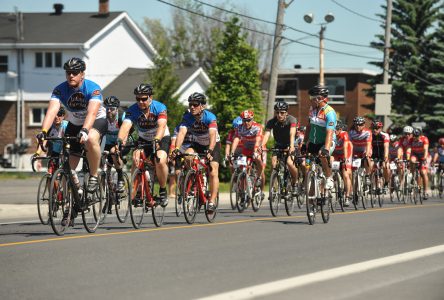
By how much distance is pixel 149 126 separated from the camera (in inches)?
565

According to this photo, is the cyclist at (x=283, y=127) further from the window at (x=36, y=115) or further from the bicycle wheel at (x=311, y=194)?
the window at (x=36, y=115)

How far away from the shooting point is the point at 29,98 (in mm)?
56938

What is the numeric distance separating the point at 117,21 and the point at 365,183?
129 feet

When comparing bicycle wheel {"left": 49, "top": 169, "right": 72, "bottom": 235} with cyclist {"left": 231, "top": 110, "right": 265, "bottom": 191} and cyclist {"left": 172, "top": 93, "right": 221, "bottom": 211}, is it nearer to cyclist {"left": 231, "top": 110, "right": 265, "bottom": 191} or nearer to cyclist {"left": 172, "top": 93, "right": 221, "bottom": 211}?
cyclist {"left": 172, "top": 93, "right": 221, "bottom": 211}

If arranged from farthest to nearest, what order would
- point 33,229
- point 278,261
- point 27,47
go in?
point 27,47
point 33,229
point 278,261

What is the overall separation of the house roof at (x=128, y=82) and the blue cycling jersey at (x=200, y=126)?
128ft

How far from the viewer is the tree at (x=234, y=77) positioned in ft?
135

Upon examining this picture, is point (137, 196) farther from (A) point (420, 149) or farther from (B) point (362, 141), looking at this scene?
(A) point (420, 149)

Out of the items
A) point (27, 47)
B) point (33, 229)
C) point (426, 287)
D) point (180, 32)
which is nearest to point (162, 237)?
point (33, 229)

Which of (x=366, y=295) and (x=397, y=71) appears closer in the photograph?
(x=366, y=295)

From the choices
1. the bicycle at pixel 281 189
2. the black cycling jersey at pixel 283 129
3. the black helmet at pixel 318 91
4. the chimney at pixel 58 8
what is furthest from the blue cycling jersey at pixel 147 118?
the chimney at pixel 58 8

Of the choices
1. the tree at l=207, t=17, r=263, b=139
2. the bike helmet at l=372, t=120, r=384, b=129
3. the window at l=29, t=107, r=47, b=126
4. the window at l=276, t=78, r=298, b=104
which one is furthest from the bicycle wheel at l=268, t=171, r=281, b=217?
the window at l=276, t=78, r=298, b=104

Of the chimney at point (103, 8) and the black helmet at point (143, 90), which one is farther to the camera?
the chimney at point (103, 8)

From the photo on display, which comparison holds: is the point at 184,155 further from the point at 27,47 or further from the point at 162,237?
the point at 27,47
